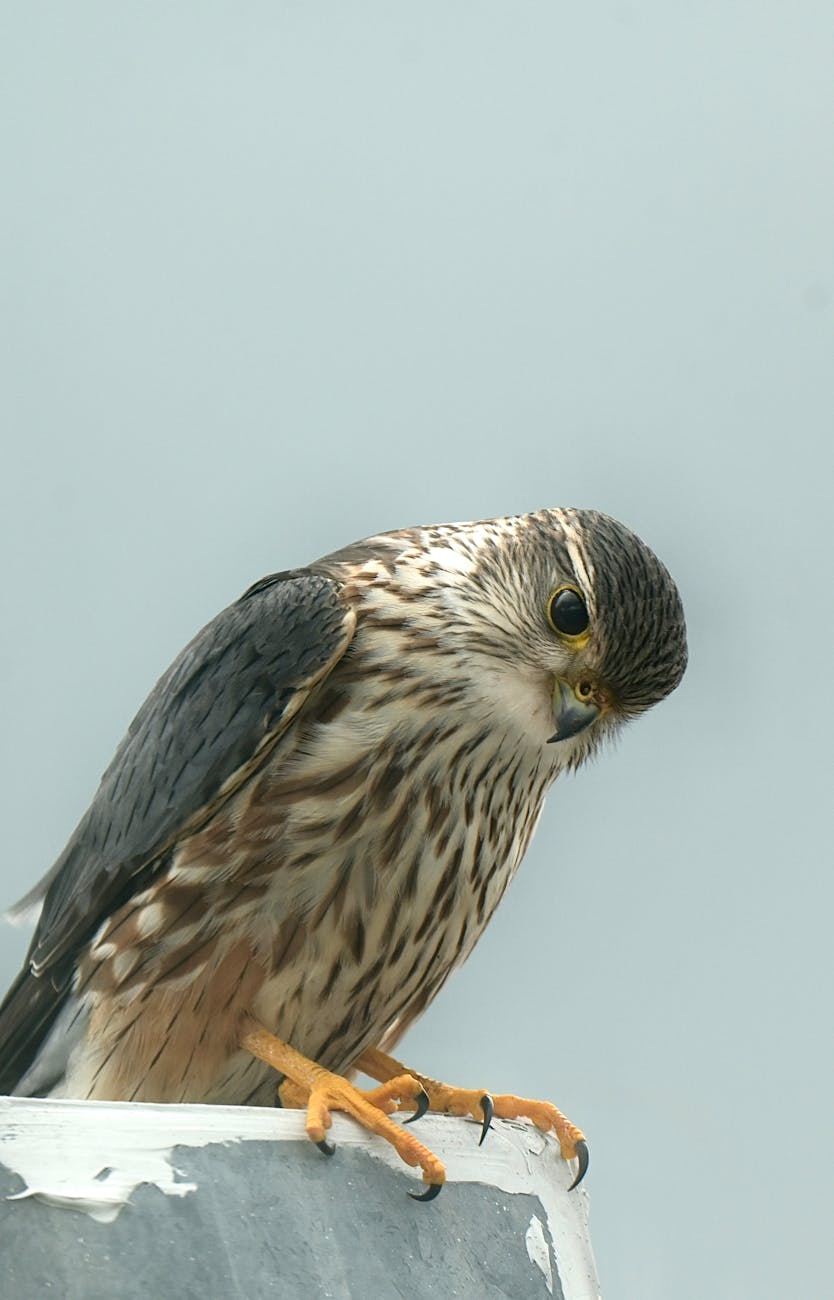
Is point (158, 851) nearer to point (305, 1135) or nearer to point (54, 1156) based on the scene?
point (305, 1135)

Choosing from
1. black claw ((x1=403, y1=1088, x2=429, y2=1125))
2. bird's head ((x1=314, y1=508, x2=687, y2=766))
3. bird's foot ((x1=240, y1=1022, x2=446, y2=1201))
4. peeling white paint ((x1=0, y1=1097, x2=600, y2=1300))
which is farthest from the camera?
bird's head ((x1=314, y1=508, x2=687, y2=766))

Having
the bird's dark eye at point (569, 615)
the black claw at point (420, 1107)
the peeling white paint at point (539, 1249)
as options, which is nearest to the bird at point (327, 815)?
the bird's dark eye at point (569, 615)

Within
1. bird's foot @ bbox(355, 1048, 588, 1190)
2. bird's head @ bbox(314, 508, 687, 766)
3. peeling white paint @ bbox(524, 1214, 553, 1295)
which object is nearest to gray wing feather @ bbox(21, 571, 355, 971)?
bird's head @ bbox(314, 508, 687, 766)

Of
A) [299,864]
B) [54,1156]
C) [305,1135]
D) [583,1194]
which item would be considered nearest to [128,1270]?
[54,1156]

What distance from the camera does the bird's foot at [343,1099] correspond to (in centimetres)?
182

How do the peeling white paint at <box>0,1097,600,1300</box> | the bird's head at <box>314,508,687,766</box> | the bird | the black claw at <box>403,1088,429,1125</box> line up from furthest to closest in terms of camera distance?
the bird's head at <box>314,508,687,766</box> < the bird < the black claw at <box>403,1088,429,1125</box> < the peeling white paint at <box>0,1097,600,1300</box>

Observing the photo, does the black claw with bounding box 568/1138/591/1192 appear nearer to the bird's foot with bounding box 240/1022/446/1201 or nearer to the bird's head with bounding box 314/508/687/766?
the bird's foot with bounding box 240/1022/446/1201

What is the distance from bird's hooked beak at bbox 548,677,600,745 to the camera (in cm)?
249

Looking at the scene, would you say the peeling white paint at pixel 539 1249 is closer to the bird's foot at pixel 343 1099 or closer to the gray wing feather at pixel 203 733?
the bird's foot at pixel 343 1099

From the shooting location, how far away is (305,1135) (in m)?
1.74

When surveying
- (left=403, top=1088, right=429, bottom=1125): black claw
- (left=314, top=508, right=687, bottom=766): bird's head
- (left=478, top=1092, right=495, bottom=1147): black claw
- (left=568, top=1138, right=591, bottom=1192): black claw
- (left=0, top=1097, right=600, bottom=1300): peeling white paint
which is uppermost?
(left=314, top=508, right=687, bottom=766): bird's head

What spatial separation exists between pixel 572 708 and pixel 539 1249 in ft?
2.87

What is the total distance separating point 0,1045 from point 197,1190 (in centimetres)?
125

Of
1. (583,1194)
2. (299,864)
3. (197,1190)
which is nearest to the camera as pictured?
(197,1190)
